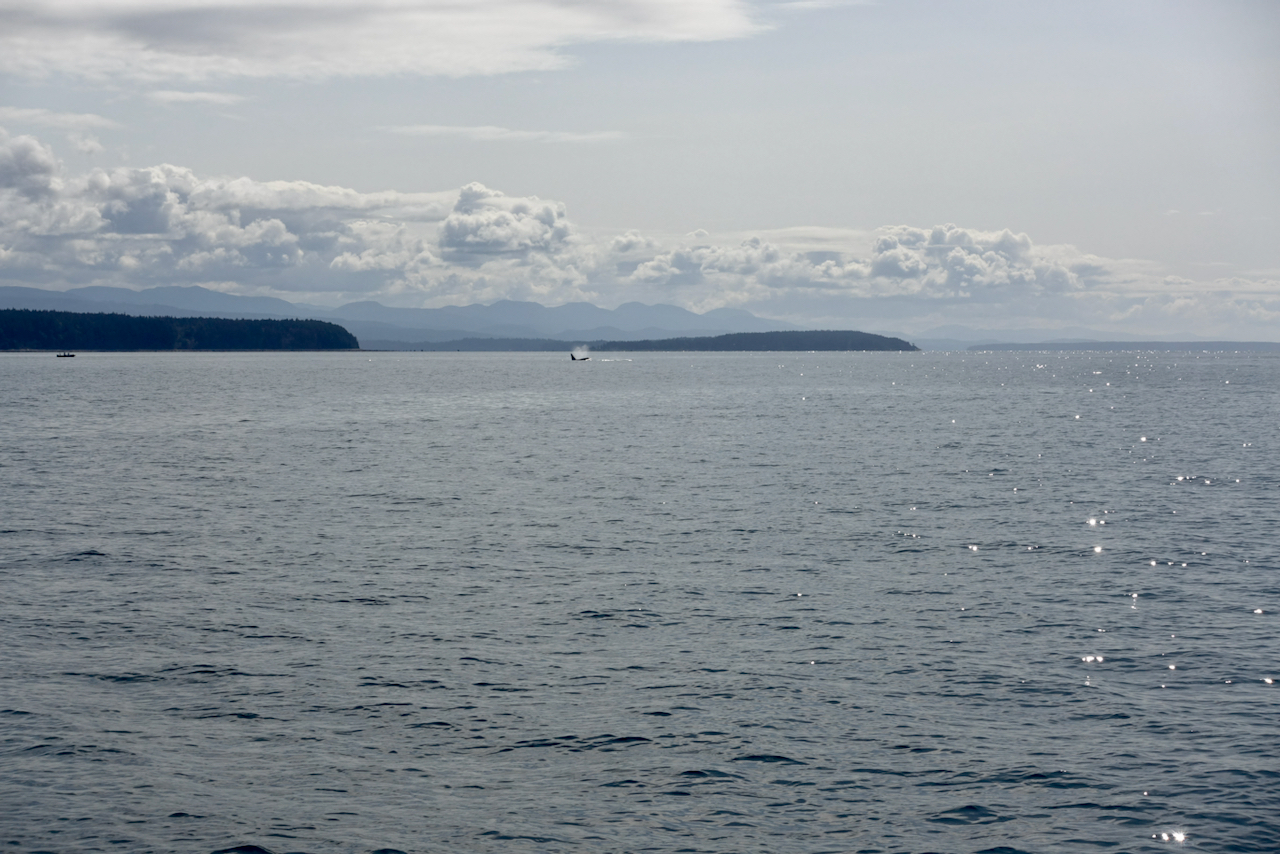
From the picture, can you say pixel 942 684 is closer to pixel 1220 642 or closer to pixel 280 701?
pixel 1220 642

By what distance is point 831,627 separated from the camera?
3256 centimetres

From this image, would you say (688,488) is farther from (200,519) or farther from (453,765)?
(453,765)

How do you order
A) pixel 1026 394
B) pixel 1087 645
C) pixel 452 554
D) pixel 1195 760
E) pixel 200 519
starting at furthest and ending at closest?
pixel 1026 394 < pixel 200 519 < pixel 452 554 < pixel 1087 645 < pixel 1195 760

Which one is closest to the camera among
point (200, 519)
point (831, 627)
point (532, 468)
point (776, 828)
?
point (776, 828)

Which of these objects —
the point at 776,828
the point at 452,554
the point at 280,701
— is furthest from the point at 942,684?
the point at 452,554

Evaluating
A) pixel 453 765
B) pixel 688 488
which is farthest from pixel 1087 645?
pixel 688 488

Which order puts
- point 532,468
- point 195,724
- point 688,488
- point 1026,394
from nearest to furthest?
point 195,724
point 688,488
point 532,468
point 1026,394

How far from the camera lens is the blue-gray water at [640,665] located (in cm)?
2003

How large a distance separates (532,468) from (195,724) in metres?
52.7

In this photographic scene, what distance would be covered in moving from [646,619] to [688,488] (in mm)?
31999

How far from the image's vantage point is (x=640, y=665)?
95.2 feet

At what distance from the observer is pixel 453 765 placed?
22.3 meters

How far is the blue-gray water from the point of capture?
20031mm

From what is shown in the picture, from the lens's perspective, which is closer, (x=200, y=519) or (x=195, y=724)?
(x=195, y=724)
